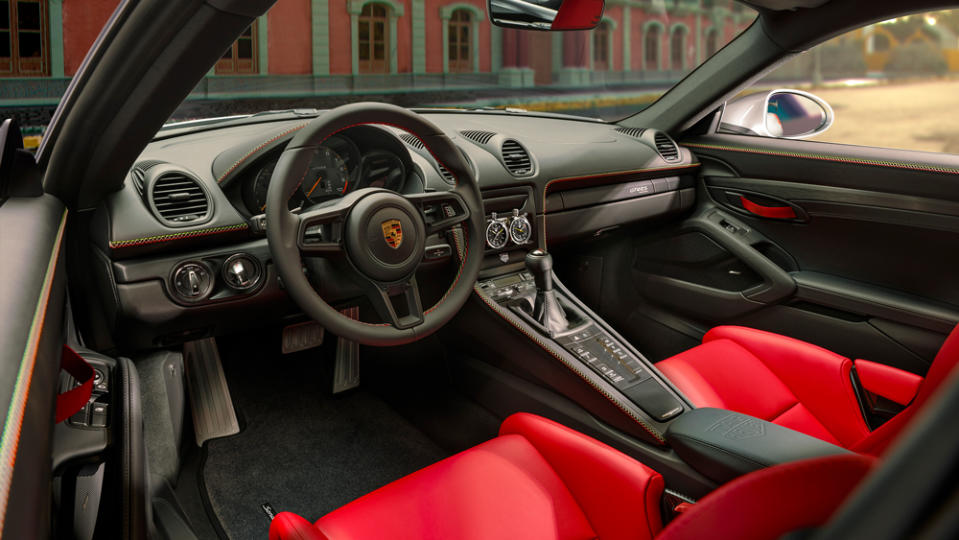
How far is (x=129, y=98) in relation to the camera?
1.25m

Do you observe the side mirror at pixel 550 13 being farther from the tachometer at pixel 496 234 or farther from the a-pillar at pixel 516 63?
the a-pillar at pixel 516 63

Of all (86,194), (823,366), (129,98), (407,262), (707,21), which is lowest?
(823,366)

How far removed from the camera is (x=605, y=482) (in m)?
1.47

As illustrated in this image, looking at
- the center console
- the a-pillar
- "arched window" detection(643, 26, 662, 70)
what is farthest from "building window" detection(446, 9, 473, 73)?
"arched window" detection(643, 26, 662, 70)

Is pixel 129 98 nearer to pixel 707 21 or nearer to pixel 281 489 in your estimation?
pixel 281 489

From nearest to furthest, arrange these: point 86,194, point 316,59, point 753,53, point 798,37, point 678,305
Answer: point 86,194, point 798,37, point 753,53, point 678,305, point 316,59

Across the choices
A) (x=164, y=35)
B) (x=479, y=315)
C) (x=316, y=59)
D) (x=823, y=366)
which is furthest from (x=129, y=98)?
(x=316, y=59)

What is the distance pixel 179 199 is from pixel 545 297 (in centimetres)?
107

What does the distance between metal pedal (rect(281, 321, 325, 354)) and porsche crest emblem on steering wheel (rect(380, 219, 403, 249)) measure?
2.95 feet

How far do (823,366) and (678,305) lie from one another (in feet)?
3.32

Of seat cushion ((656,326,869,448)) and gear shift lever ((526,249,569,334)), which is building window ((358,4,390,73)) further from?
seat cushion ((656,326,869,448))

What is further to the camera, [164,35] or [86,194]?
[86,194]

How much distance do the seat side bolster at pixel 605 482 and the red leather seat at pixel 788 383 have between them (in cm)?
52

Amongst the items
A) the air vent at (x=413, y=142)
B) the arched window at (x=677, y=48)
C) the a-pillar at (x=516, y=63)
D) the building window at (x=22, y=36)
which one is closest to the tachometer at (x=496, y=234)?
the air vent at (x=413, y=142)
